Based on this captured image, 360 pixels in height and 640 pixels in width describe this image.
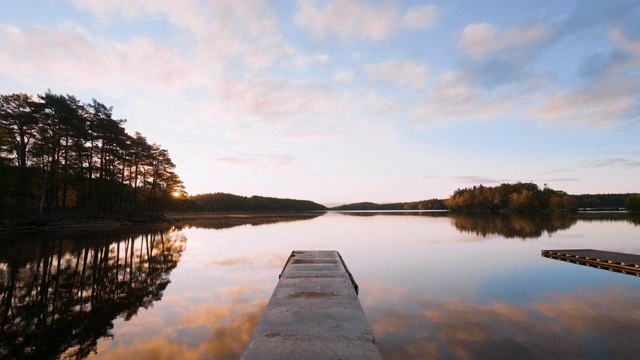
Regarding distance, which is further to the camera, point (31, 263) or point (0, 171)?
point (0, 171)

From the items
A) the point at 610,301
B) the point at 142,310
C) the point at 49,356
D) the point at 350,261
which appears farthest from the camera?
the point at 350,261

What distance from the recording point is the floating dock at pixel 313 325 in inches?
276

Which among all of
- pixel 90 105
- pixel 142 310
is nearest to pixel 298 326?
pixel 142 310

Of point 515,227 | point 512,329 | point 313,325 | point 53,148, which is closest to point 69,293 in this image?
point 313,325

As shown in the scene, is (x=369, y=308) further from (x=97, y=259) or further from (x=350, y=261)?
(x=97, y=259)

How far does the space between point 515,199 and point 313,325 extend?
17057cm

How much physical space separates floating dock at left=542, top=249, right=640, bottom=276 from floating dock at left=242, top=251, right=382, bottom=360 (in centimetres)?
1910

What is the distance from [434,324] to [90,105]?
62246mm

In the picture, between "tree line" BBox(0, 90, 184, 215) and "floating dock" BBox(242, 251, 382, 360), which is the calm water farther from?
"tree line" BBox(0, 90, 184, 215)

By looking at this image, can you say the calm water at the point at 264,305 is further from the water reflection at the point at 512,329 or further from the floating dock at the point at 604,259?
the floating dock at the point at 604,259

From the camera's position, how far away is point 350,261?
24.7 m

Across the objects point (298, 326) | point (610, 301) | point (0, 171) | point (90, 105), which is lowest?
point (610, 301)

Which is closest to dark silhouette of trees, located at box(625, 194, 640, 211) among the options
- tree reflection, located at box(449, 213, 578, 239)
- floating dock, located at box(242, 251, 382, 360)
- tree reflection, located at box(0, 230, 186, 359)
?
tree reflection, located at box(449, 213, 578, 239)

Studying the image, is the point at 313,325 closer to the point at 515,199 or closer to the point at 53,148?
the point at 53,148
